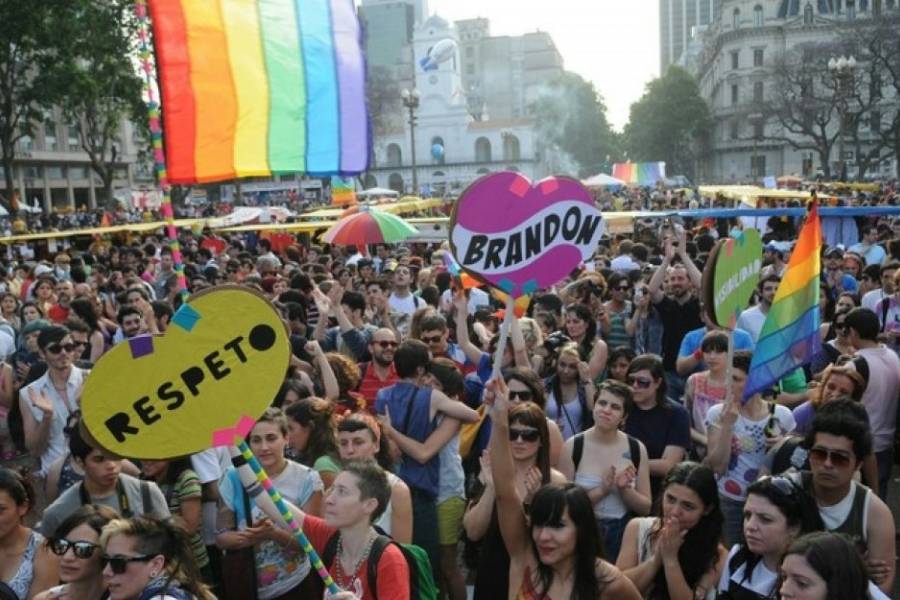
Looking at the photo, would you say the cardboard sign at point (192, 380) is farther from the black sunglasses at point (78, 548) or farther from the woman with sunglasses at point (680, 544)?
the woman with sunglasses at point (680, 544)

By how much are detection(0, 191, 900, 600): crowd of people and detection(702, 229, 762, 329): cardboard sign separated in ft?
1.45

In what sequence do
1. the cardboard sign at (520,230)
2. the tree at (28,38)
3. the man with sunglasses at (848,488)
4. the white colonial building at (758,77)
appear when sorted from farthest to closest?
the white colonial building at (758,77), the tree at (28,38), the cardboard sign at (520,230), the man with sunglasses at (848,488)

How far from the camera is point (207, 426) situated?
2766 millimetres

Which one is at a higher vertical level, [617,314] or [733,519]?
[617,314]

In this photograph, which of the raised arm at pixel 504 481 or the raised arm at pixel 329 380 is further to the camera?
the raised arm at pixel 329 380

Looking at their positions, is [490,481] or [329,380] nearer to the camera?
[490,481]

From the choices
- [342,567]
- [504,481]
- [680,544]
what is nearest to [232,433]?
[342,567]

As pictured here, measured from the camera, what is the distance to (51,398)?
198 inches

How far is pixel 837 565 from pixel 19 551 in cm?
293

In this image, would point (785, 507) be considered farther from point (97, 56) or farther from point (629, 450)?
point (97, 56)

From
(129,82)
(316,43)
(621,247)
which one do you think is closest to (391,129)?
(129,82)

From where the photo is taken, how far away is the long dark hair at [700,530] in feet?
10.5

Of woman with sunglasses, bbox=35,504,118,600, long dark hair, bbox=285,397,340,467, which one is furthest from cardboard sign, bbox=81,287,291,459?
long dark hair, bbox=285,397,340,467

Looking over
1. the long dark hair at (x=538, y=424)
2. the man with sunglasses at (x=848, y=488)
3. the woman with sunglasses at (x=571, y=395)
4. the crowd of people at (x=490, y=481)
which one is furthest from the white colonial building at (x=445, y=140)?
the man with sunglasses at (x=848, y=488)
